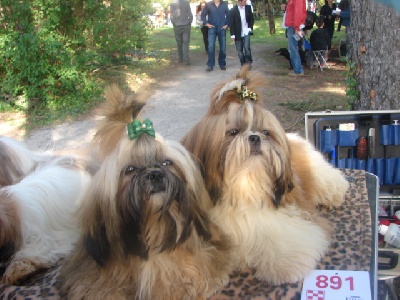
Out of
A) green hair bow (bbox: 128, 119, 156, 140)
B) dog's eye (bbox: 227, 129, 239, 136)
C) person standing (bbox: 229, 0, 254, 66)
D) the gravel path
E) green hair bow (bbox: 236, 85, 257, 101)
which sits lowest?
the gravel path

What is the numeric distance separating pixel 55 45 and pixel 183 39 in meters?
5.02

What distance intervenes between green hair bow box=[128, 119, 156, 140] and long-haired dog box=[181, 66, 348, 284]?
37 centimetres

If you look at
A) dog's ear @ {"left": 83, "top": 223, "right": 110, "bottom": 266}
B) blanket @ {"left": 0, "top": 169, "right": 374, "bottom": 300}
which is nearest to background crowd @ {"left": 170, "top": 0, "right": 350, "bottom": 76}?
blanket @ {"left": 0, "top": 169, "right": 374, "bottom": 300}

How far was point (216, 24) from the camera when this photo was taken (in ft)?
35.3

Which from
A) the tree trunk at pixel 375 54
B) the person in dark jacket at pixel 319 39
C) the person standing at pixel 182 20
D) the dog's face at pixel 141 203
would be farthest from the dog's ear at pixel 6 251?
the person standing at pixel 182 20

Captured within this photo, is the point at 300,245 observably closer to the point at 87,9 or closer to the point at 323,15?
the point at 87,9

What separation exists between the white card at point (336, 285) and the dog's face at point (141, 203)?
635 millimetres

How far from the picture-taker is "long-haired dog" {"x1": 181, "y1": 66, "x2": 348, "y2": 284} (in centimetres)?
207

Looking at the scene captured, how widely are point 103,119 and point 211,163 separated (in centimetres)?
54

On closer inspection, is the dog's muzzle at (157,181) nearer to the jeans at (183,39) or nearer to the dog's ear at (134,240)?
the dog's ear at (134,240)

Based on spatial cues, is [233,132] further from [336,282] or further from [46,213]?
[46,213]

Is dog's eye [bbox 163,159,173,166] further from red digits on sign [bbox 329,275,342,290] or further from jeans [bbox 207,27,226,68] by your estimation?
jeans [bbox 207,27,226,68]

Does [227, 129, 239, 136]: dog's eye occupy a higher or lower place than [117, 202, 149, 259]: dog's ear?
higher

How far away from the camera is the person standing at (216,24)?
1067cm
